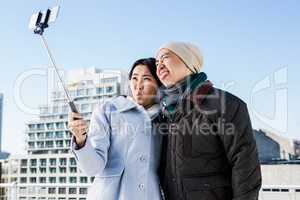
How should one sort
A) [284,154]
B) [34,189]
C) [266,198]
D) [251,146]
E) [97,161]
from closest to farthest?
1. [251,146]
2. [97,161]
3. [266,198]
4. [34,189]
5. [284,154]

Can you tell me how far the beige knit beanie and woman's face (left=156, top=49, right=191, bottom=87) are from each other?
0.6 inches

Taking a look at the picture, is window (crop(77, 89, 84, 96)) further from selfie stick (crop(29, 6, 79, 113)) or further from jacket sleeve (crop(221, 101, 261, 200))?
jacket sleeve (crop(221, 101, 261, 200))

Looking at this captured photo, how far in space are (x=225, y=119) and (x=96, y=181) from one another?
0.54m

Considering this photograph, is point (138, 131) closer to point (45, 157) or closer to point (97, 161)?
point (97, 161)

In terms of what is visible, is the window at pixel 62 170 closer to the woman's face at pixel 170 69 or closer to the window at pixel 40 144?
the window at pixel 40 144

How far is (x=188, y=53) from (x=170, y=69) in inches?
3.6

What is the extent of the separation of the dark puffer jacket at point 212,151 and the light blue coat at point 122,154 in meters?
0.09

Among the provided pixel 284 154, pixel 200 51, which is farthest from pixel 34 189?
pixel 284 154

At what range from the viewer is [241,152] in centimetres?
114

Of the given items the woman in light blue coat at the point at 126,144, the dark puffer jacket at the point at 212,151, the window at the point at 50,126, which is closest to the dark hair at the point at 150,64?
the woman in light blue coat at the point at 126,144

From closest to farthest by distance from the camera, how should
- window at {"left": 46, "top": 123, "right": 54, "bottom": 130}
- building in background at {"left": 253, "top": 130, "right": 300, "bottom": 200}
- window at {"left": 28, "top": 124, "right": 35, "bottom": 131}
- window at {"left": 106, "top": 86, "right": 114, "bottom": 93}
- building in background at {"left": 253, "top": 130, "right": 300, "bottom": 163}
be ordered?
building in background at {"left": 253, "top": 130, "right": 300, "bottom": 200} → building in background at {"left": 253, "top": 130, "right": 300, "bottom": 163} → window at {"left": 106, "top": 86, "right": 114, "bottom": 93} → window at {"left": 46, "top": 123, "right": 54, "bottom": 130} → window at {"left": 28, "top": 124, "right": 35, "bottom": 131}

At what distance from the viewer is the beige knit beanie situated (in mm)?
1334

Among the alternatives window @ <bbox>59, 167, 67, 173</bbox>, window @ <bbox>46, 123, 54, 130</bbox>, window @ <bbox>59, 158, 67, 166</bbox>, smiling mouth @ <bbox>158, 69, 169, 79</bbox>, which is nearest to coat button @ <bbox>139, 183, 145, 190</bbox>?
smiling mouth @ <bbox>158, 69, 169, 79</bbox>

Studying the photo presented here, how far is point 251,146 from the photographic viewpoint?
1159mm
